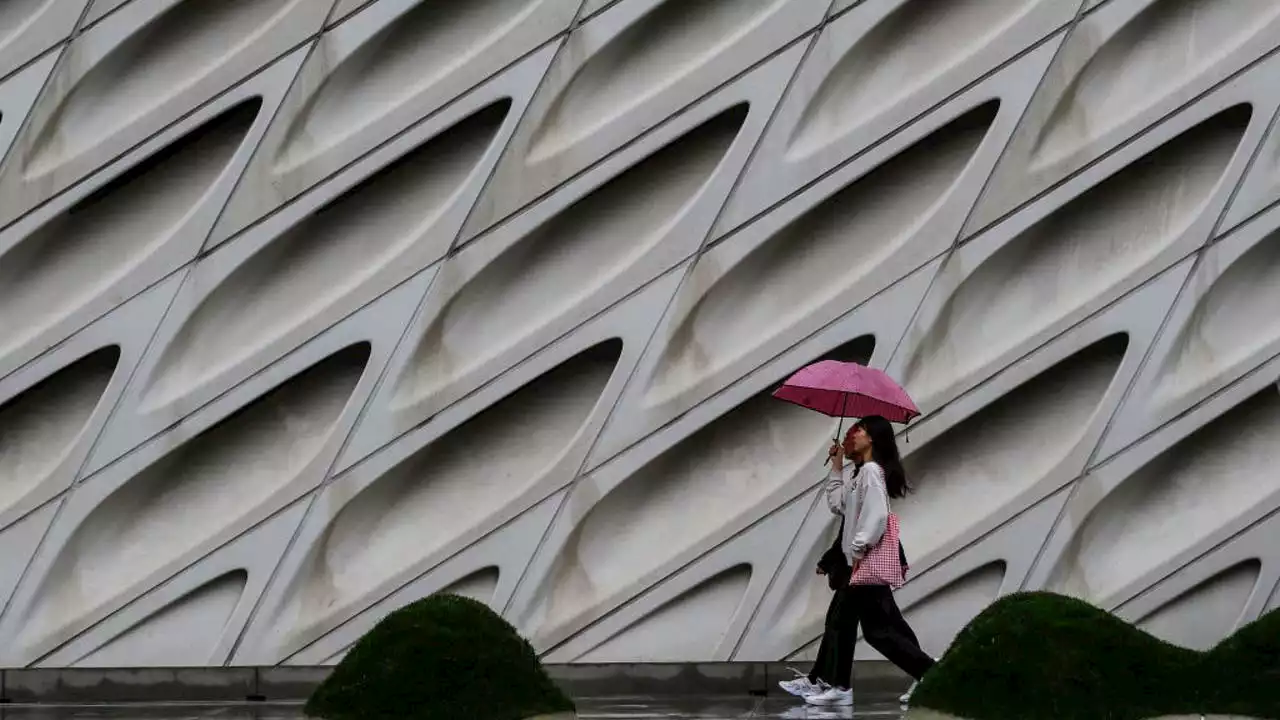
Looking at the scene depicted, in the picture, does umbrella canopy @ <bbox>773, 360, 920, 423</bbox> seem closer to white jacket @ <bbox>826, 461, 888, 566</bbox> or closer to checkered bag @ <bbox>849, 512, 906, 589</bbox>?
white jacket @ <bbox>826, 461, 888, 566</bbox>

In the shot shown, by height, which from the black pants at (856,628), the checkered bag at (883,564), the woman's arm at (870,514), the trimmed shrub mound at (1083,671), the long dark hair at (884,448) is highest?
the long dark hair at (884,448)

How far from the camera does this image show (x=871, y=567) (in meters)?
13.7

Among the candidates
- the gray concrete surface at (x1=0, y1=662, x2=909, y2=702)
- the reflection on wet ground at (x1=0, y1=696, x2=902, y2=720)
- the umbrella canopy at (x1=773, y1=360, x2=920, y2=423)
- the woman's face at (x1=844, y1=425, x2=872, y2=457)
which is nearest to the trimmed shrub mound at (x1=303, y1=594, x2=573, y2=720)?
the reflection on wet ground at (x1=0, y1=696, x2=902, y2=720)

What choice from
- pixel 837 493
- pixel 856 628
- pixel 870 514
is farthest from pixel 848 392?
pixel 856 628

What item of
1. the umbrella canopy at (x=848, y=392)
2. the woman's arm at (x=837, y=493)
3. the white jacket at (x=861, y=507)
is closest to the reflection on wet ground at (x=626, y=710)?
the white jacket at (x=861, y=507)

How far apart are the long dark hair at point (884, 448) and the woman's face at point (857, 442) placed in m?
0.03

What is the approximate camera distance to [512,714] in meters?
11.7

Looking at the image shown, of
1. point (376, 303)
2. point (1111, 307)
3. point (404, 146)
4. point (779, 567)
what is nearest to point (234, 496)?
point (376, 303)

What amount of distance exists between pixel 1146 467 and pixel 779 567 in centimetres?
304

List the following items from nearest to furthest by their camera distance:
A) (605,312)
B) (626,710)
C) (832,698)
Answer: (832,698)
(626,710)
(605,312)

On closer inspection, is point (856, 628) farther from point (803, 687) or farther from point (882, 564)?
point (803, 687)

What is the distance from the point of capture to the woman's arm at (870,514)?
13.6m

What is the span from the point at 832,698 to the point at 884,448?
1.73m

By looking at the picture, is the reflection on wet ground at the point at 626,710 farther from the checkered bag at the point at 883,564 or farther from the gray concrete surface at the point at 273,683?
the checkered bag at the point at 883,564
